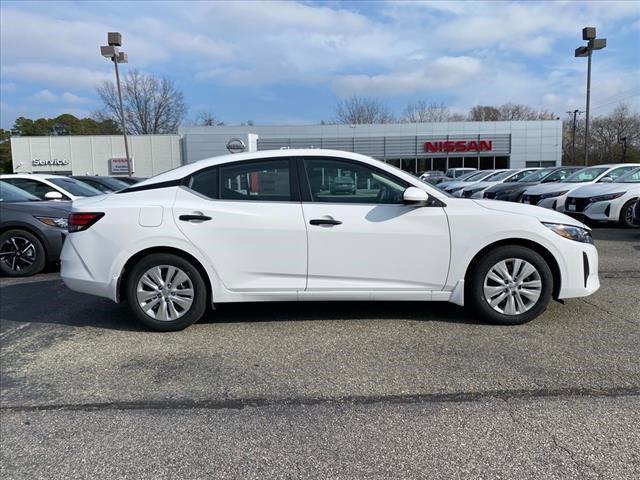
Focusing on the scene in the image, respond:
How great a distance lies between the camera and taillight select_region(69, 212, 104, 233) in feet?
14.9

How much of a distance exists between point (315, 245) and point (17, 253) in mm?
5422

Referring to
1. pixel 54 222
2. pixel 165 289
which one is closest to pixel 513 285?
pixel 165 289

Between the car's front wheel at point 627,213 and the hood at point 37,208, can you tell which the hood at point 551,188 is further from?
the hood at point 37,208

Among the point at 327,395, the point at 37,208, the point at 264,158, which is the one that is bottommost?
the point at 327,395

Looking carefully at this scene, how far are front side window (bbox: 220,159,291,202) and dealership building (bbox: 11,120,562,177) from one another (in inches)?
1483

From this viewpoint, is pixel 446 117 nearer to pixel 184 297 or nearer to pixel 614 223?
pixel 614 223

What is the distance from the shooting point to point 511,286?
448 centimetres

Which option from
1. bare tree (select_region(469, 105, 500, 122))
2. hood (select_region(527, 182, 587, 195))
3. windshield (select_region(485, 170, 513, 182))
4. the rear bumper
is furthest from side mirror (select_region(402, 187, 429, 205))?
bare tree (select_region(469, 105, 500, 122))

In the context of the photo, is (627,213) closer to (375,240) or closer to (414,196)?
(414,196)

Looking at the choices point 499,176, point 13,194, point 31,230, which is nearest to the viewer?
point 31,230

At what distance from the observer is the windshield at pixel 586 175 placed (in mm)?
13547

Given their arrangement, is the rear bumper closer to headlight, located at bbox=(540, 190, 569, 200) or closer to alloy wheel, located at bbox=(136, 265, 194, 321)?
alloy wheel, located at bbox=(136, 265, 194, 321)

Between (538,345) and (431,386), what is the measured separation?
1.26m

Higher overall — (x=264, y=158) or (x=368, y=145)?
(x=368, y=145)
